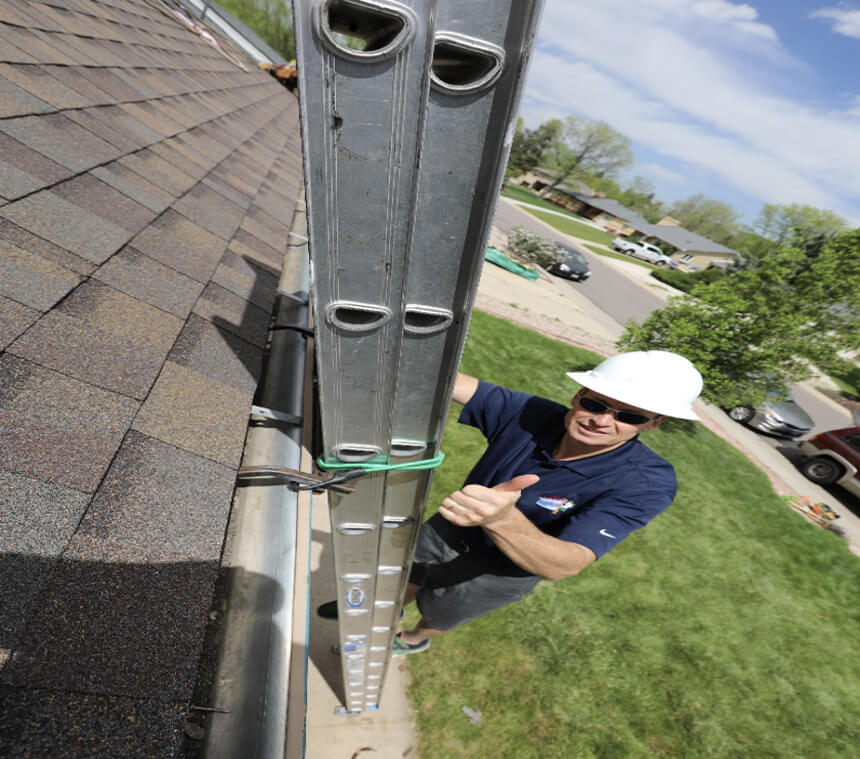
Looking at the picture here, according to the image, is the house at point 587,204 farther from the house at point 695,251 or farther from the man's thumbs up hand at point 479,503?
the man's thumbs up hand at point 479,503

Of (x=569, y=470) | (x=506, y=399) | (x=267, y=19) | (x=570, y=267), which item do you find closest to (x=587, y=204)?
(x=570, y=267)

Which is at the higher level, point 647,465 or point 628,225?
point 647,465

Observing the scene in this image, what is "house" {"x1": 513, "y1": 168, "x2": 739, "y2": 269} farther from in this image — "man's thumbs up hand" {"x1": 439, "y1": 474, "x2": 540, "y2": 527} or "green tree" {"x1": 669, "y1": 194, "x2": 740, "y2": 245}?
"man's thumbs up hand" {"x1": 439, "y1": 474, "x2": 540, "y2": 527}

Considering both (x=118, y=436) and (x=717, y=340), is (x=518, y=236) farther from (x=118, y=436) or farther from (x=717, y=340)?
(x=118, y=436)

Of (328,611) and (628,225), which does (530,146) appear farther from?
(328,611)

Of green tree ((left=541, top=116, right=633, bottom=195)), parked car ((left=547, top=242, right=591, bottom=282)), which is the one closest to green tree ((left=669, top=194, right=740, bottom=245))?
green tree ((left=541, top=116, right=633, bottom=195))

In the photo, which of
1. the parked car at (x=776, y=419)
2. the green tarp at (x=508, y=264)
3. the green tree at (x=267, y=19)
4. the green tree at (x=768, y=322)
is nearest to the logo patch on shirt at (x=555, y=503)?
the green tree at (x=768, y=322)

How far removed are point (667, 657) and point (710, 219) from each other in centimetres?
8794

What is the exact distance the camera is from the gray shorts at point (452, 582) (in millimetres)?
2732

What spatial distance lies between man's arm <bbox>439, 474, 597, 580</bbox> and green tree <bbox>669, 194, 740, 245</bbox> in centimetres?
8503

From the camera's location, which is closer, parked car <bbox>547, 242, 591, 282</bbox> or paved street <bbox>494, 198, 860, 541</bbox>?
paved street <bbox>494, 198, 860, 541</bbox>

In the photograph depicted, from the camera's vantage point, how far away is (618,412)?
79.5 inches

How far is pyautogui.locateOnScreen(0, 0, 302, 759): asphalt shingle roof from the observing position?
2.40 ft

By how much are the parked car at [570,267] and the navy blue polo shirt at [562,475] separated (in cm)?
1914
